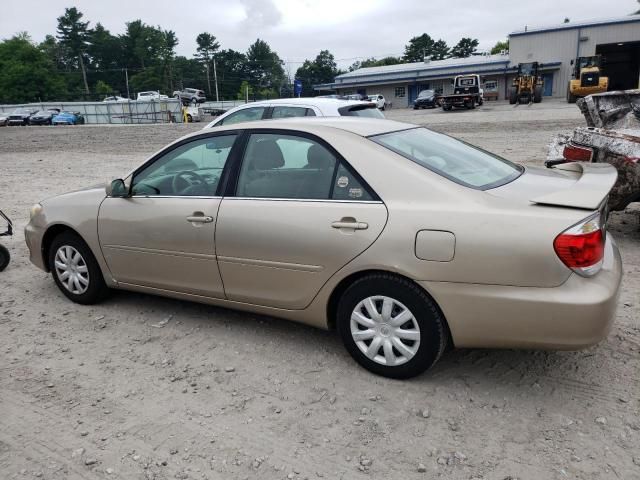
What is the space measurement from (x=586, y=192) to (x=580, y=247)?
1.56 feet

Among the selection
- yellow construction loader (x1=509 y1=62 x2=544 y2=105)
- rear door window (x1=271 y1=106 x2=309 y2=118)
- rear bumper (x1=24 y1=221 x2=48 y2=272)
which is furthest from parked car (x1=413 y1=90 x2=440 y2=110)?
rear bumper (x1=24 y1=221 x2=48 y2=272)

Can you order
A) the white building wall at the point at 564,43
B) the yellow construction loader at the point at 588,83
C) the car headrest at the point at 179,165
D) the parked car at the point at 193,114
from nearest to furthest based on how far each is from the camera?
1. the car headrest at the point at 179,165
2. the yellow construction loader at the point at 588,83
3. the parked car at the point at 193,114
4. the white building wall at the point at 564,43

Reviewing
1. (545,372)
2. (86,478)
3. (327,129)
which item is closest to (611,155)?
(545,372)

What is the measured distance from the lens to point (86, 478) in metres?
2.58

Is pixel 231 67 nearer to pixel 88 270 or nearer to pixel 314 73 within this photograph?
pixel 314 73

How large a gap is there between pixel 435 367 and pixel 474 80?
3879cm

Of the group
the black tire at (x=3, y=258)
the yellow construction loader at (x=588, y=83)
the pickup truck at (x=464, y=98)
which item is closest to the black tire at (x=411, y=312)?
the black tire at (x=3, y=258)

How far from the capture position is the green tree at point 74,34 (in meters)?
94.1

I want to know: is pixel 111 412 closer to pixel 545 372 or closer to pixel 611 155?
pixel 545 372

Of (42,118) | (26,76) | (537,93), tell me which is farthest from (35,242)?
(26,76)

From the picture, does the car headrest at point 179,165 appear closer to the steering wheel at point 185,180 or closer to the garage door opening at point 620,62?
the steering wheel at point 185,180

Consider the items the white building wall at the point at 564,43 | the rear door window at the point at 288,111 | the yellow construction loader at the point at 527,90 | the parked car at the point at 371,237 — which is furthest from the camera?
the white building wall at the point at 564,43

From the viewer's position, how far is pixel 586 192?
118 inches

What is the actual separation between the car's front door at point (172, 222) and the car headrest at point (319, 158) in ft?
2.18
